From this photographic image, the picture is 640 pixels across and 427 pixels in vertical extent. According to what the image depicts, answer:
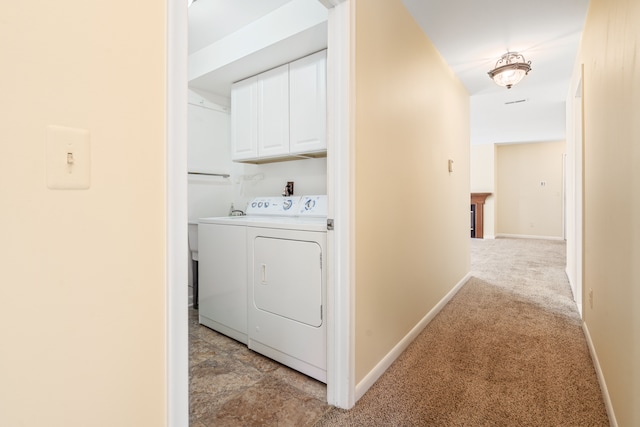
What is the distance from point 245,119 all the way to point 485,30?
6.70 feet

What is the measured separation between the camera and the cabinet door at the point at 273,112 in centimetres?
249

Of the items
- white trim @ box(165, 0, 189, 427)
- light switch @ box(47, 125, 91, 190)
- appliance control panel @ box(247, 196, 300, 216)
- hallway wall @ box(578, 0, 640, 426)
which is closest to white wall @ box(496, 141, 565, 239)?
hallway wall @ box(578, 0, 640, 426)

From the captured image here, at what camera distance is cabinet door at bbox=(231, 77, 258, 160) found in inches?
108

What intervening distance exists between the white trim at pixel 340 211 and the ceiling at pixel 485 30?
0.86 metres

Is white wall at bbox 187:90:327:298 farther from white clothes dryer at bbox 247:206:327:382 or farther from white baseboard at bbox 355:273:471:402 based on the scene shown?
white baseboard at bbox 355:273:471:402

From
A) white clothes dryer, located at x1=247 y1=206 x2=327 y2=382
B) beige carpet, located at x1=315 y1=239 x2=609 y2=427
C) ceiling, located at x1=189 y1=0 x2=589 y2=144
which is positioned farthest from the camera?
ceiling, located at x1=189 y1=0 x2=589 y2=144

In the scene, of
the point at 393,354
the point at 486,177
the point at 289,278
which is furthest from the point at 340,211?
the point at 486,177

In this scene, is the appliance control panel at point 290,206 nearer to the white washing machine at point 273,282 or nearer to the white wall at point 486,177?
the white washing machine at point 273,282

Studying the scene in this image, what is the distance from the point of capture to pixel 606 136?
1648mm

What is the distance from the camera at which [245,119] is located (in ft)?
9.29

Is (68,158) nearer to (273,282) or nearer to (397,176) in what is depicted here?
(273,282)

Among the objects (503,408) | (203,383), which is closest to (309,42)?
Answer: (203,383)

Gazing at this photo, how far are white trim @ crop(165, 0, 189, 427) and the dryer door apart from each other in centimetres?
Answer: 106

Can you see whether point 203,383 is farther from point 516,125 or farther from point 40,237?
point 516,125
